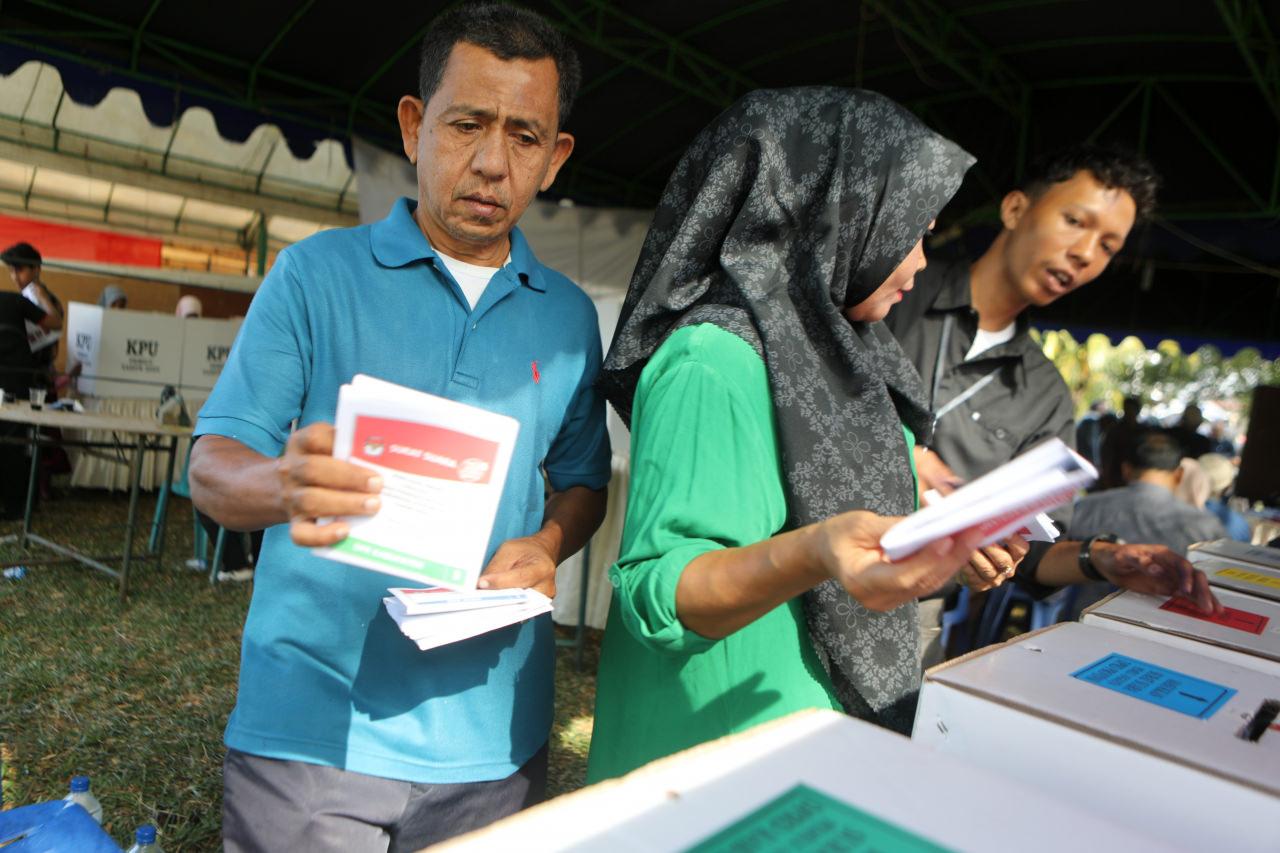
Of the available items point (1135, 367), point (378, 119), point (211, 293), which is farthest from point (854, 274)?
point (1135, 367)

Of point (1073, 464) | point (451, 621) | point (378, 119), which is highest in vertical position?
point (378, 119)

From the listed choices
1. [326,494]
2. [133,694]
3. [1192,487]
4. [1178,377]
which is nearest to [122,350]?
[133,694]

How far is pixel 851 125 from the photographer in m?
1.22

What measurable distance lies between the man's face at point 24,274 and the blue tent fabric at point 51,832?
675 centimetres

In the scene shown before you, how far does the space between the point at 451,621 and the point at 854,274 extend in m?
0.76

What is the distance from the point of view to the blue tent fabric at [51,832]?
1497 millimetres

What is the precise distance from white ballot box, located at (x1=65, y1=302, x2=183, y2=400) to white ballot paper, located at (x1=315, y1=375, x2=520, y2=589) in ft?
26.4

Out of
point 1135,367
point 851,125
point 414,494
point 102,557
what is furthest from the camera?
point 1135,367

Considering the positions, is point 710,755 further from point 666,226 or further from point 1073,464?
point 666,226

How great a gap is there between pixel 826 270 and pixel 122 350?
8.29m

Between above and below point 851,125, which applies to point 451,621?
below

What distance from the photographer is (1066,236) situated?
2.24 m

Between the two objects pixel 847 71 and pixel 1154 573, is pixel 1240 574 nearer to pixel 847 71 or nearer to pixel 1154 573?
pixel 1154 573

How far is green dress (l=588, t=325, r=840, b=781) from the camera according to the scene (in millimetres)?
1042
